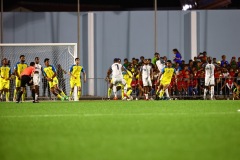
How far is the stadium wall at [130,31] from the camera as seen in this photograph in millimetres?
35875

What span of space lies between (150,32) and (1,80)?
11.0 metres

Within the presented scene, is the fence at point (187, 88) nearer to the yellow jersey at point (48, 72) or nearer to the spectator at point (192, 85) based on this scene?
the spectator at point (192, 85)

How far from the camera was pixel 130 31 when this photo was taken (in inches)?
1436

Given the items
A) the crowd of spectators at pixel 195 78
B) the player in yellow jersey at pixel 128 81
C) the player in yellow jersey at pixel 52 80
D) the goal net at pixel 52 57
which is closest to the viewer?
the player in yellow jersey at pixel 52 80

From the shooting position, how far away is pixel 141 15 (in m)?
36.2

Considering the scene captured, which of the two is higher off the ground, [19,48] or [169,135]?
[19,48]

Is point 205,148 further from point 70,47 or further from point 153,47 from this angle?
point 153,47

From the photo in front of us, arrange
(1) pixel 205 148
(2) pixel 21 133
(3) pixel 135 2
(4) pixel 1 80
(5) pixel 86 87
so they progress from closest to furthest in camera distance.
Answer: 1. (1) pixel 205 148
2. (2) pixel 21 133
3. (4) pixel 1 80
4. (5) pixel 86 87
5. (3) pixel 135 2

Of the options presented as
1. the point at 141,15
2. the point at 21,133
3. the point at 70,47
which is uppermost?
the point at 141,15

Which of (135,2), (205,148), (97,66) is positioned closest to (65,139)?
(205,148)

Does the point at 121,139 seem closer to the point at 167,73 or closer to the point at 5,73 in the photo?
the point at 167,73

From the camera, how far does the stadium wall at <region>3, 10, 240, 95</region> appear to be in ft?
118

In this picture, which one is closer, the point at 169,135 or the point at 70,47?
the point at 169,135

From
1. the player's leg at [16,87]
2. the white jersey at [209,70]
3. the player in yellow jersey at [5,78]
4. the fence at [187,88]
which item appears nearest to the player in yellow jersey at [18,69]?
the player's leg at [16,87]
